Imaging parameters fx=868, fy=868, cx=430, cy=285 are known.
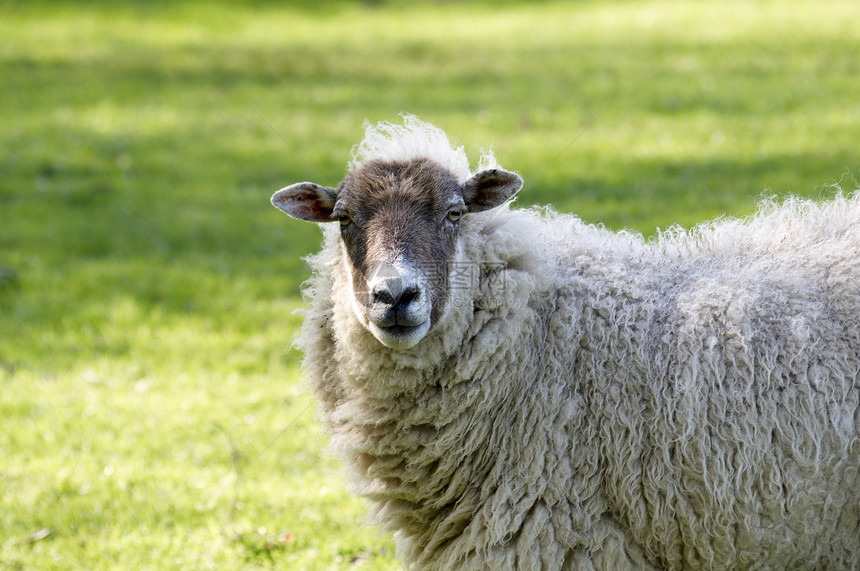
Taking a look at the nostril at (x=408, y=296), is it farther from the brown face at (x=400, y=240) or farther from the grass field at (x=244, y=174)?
the grass field at (x=244, y=174)

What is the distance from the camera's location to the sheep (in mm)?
3410

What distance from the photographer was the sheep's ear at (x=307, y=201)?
156 inches

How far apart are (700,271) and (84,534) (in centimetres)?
367

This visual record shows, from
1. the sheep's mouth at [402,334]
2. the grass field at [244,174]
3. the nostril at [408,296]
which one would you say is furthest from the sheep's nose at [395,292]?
the grass field at [244,174]

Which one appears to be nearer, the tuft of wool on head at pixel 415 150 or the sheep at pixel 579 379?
the sheep at pixel 579 379

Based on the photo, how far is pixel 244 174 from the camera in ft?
35.1

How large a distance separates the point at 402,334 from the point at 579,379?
0.79 meters

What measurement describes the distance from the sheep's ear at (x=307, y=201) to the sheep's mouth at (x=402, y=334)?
2.58 ft

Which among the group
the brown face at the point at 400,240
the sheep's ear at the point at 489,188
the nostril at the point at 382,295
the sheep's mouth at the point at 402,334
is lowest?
the sheep's mouth at the point at 402,334

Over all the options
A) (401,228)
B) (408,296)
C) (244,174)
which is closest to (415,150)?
(401,228)

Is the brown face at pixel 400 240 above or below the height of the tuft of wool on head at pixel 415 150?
below

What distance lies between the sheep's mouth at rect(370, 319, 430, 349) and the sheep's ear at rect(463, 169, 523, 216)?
0.68 meters

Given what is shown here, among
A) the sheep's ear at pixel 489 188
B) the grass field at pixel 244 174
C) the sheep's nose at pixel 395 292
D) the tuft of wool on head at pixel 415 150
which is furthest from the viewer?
the grass field at pixel 244 174

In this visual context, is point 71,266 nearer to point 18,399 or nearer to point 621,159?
point 18,399
